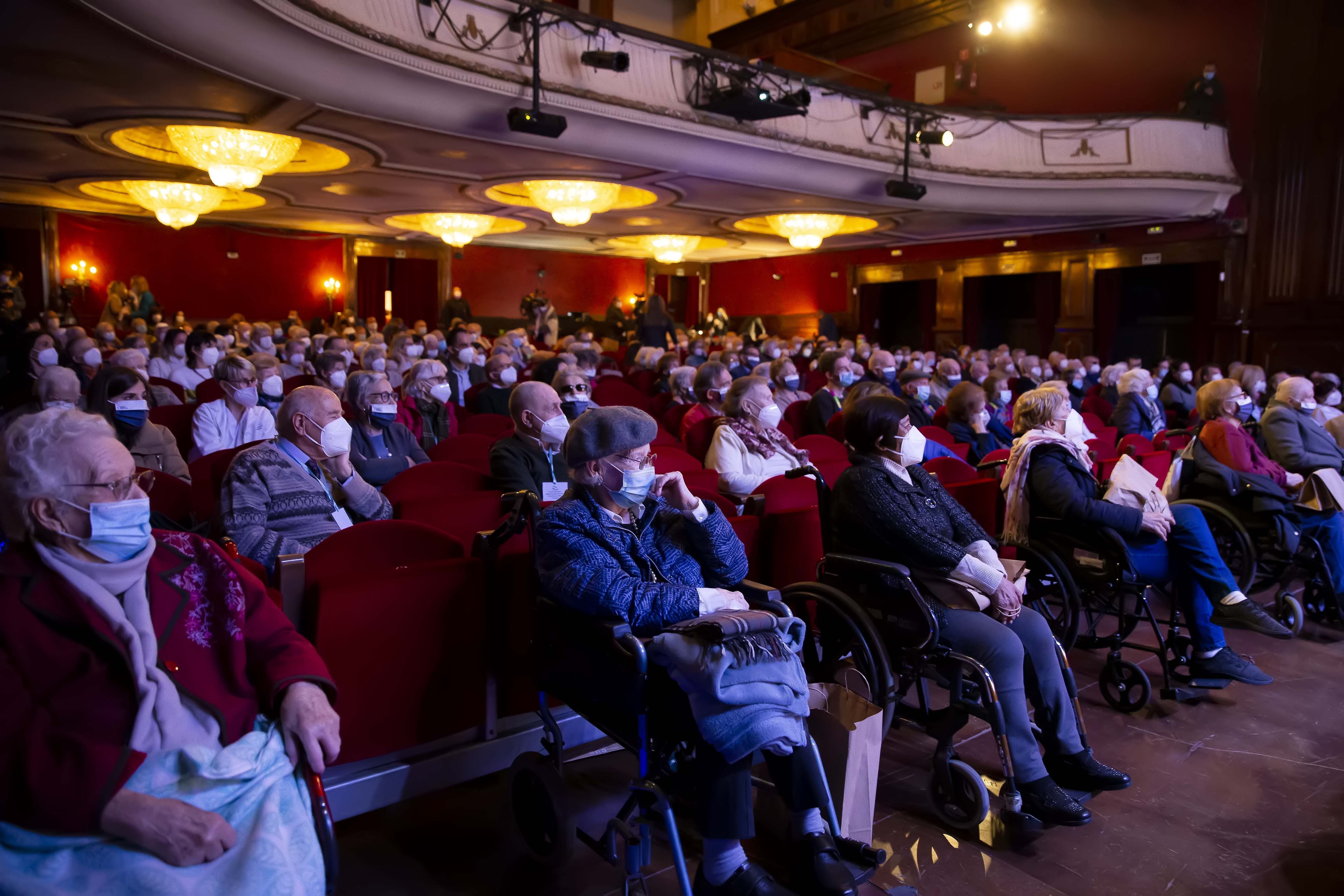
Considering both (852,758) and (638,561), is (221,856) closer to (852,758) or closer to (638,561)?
(638,561)

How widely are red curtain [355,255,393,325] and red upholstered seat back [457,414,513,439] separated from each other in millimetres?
12808

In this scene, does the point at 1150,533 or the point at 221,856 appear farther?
the point at 1150,533

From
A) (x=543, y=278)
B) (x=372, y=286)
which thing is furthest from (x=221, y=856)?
(x=543, y=278)

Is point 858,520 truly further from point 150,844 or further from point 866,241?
point 866,241

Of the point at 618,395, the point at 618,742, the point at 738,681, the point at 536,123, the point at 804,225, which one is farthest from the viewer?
the point at 804,225

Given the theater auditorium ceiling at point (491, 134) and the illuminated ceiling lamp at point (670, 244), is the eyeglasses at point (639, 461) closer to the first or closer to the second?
the theater auditorium ceiling at point (491, 134)

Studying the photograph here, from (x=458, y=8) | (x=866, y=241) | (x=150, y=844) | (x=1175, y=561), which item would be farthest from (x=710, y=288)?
(x=150, y=844)

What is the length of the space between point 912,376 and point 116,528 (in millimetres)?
4956

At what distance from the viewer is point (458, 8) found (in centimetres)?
692

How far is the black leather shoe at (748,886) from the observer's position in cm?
170

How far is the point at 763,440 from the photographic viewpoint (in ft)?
12.2

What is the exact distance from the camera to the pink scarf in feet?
9.71

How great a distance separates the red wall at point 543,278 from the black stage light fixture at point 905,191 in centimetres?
990

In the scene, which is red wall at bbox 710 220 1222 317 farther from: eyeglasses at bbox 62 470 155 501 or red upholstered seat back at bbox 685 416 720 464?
eyeglasses at bbox 62 470 155 501
